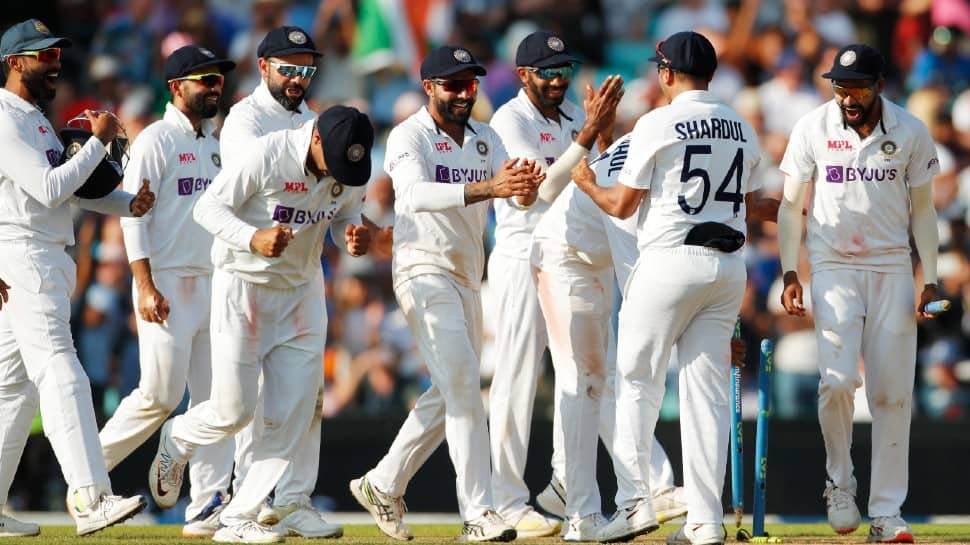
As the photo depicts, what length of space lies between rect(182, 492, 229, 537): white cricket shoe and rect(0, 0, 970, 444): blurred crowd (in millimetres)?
3263

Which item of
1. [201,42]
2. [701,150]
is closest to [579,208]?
[701,150]

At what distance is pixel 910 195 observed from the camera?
29.3ft

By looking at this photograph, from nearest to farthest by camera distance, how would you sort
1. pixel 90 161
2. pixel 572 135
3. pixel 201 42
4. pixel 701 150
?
pixel 701 150 → pixel 90 161 → pixel 572 135 → pixel 201 42

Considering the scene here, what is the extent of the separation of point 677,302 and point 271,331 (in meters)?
2.23

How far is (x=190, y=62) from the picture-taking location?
31.2ft

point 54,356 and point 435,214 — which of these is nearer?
point 54,356

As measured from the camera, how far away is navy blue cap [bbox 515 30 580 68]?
9289 mm

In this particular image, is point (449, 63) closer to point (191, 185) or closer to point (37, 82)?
point (191, 185)

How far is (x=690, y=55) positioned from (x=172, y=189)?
3.44m

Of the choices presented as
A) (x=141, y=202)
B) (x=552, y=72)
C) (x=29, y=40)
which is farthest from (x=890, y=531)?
(x=29, y=40)

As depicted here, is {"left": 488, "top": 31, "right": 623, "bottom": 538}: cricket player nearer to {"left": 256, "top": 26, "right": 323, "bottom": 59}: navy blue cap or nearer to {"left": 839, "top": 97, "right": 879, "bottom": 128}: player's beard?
{"left": 256, "top": 26, "right": 323, "bottom": 59}: navy blue cap

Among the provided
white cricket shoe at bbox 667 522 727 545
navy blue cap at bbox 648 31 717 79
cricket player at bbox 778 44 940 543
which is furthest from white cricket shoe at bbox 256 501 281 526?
navy blue cap at bbox 648 31 717 79

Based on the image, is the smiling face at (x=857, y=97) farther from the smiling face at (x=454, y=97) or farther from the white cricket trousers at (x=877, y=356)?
the smiling face at (x=454, y=97)

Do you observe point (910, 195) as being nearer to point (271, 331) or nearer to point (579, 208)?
point (579, 208)
